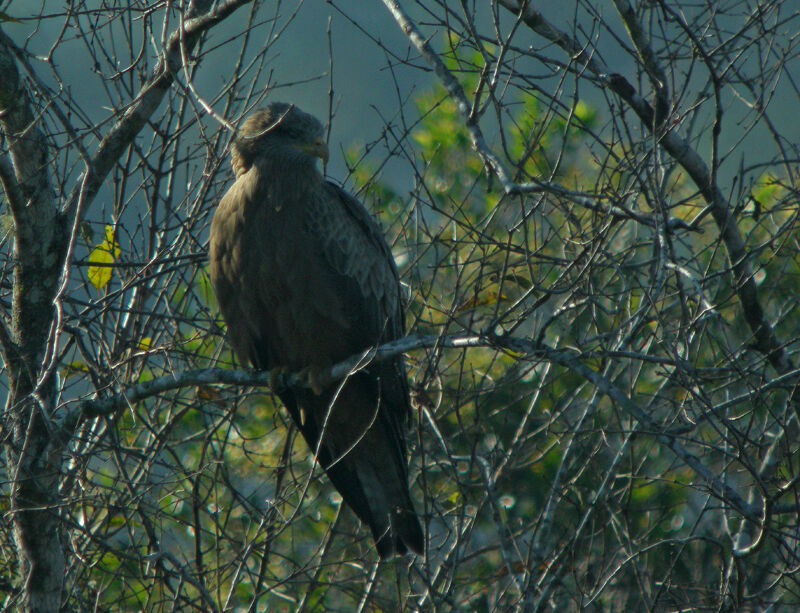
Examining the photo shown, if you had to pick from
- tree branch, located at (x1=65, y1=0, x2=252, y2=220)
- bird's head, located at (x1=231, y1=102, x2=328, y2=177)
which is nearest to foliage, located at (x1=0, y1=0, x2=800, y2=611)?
tree branch, located at (x1=65, y1=0, x2=252, y2=220)

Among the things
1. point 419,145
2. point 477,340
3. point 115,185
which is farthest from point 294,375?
point 419,145

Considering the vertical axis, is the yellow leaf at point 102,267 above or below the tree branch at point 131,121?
below

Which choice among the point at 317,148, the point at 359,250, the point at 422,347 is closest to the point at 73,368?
the point at 359,250

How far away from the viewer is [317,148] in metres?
4.91

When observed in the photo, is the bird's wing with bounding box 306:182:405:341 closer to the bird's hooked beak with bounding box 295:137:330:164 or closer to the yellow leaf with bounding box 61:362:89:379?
the bird's hooked beak with bounding box 295:137:330:164

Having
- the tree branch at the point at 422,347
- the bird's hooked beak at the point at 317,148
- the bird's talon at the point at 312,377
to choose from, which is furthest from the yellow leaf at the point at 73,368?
the bird's hooked beak at the point at 317,148

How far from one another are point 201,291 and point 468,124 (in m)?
4.66

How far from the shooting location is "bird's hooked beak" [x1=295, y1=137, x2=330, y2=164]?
4902 mm

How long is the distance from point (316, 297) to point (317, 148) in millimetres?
817

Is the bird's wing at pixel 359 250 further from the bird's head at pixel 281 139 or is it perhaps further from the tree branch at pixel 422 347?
the tree branch at pixel 422 347

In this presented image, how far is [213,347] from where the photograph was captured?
246 inches

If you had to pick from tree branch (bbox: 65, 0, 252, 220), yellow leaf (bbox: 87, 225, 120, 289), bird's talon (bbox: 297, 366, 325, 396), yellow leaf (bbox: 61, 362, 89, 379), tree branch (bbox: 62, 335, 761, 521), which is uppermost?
tree branch (bbox: 65, 0, 252, 220)

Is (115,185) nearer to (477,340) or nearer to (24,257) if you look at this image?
(24,257)

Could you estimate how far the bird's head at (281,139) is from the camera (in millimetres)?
4855
